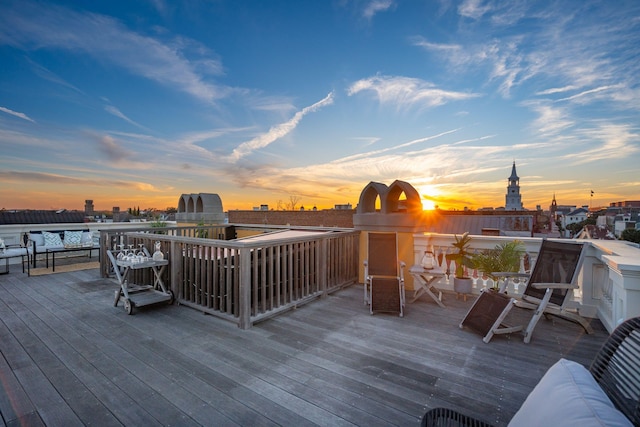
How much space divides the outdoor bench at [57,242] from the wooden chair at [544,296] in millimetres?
8486

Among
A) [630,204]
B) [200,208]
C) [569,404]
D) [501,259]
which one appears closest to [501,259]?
[501,259]

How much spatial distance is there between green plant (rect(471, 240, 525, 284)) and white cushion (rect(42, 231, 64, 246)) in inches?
384

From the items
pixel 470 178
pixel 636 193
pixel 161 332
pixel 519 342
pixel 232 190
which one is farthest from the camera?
pixel 232 190

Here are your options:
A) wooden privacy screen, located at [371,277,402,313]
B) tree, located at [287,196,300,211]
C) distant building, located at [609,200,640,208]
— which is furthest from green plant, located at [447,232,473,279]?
tree, located at [287,196,300,211]

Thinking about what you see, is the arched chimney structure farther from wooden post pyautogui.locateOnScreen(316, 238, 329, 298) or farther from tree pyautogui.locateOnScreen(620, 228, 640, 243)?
tree pyautogui.locateOnScreen(620, 228, 640, 243)

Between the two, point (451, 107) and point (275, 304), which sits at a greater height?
point (451, 107)

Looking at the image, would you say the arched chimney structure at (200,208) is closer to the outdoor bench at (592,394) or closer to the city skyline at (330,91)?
the city skyline at (330,91)

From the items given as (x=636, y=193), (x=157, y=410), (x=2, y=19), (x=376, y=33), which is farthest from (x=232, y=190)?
(x=636, y=193)

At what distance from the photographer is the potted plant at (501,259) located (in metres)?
4.21

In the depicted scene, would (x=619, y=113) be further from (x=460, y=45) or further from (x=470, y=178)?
(x=470, y=178)

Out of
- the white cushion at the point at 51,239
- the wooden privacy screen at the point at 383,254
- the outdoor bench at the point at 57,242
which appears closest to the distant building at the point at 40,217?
the outdoor bench at the point at 57,242

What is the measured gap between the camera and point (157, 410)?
80.0 inches

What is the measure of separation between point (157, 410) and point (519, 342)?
360cm

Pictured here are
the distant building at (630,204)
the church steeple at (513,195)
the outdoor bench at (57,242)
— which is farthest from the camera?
the church steeple at (513,195)
